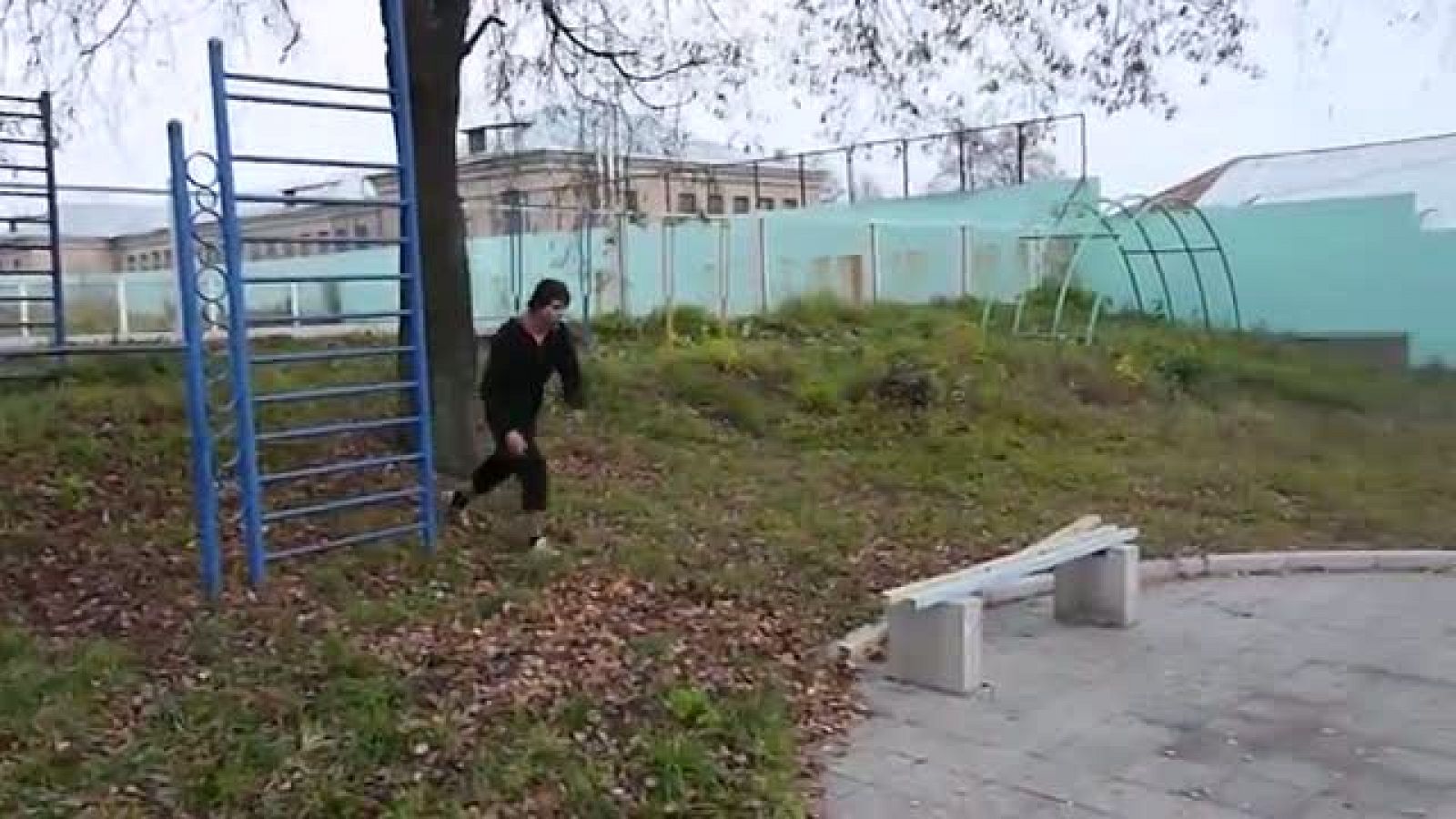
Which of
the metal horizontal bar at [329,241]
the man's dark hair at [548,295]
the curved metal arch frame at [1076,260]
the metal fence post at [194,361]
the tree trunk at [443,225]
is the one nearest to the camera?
the metal fence post at [194,361]

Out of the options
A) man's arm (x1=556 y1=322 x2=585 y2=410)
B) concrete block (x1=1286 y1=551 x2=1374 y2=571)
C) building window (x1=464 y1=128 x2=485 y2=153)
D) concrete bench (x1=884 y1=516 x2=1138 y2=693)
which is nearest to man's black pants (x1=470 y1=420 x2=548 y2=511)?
man's arm (x1=556 y1=322 x2=585 y2=410)

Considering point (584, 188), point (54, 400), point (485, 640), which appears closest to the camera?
point (485, 640)

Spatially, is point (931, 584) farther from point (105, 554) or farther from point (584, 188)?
point (584, 188)

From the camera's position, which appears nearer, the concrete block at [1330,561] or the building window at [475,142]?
the concrete block at [1330,561]

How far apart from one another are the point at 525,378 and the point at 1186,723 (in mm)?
Answer: 3531

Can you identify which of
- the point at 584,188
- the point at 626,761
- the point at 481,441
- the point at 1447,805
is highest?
the point at 584,188

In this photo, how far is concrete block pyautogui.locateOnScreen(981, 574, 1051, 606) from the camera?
7117 mm

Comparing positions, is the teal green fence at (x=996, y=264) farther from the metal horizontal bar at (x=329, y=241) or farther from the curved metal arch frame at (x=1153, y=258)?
the metal horizontal bar at (x=329, y=241)

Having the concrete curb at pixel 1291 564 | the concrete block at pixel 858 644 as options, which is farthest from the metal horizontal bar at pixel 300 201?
the concrete curb at pixel 1291 564

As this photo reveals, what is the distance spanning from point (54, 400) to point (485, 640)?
5.40 m

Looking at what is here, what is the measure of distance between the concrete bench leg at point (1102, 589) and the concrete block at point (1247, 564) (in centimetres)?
138

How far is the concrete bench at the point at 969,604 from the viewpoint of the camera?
5.55m

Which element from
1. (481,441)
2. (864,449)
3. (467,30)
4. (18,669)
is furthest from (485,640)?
(864,449)

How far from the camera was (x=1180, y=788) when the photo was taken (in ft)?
14.8
